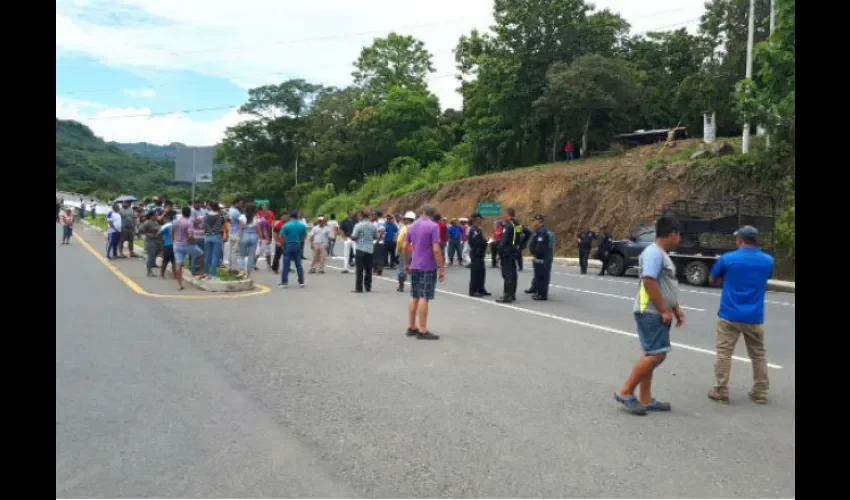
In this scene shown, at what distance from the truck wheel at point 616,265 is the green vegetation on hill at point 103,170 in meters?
71.3

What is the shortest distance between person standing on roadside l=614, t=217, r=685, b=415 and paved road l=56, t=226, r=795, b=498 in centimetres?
20

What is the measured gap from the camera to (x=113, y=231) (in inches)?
883

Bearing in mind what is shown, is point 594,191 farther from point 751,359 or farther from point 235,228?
point 751,359

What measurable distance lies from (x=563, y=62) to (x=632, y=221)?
1223 cm

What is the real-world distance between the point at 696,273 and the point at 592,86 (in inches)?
693

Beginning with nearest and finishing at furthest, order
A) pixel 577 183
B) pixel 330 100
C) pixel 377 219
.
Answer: pixel 377 219, pixel 577 183, pixel 330 100

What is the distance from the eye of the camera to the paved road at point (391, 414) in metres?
4.46

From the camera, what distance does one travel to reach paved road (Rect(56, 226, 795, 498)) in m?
4.46

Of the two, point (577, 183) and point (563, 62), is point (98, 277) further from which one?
point (563, 62)

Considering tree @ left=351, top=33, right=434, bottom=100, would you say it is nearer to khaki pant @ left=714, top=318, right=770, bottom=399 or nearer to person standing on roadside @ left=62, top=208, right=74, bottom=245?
person standing on roadside @ left=62, top=208, right=74, bottom=245

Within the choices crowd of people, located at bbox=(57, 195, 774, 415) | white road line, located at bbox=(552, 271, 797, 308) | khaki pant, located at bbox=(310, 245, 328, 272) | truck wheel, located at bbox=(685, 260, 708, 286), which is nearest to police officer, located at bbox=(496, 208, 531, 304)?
crowd of people, located at bbox=(57, 195, 774, 415)

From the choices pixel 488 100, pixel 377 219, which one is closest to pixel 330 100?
pixel 488 100

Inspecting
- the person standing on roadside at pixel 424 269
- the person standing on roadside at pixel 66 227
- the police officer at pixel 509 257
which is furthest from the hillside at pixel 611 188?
the person standing on roadside at pixel 66 227

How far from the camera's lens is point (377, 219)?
67.2 ft
